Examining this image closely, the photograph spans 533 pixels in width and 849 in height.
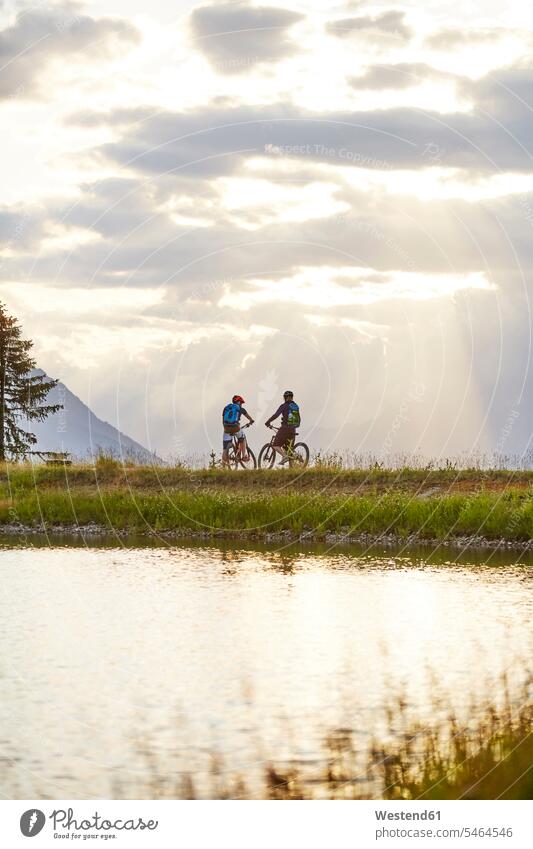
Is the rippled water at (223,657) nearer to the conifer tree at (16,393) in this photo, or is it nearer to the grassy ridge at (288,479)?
the grassy ridge at (288,479)

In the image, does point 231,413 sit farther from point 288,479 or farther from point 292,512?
point 292,512

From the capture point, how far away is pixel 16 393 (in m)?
66.1

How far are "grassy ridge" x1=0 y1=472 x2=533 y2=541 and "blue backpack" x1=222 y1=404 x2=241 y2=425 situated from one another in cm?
248

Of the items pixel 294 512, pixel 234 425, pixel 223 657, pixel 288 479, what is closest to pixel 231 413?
pixel 234 425

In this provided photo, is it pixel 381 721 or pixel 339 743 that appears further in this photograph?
pixel 381 721

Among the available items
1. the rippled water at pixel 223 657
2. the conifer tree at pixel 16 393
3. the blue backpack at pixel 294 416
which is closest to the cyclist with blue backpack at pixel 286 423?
the blue backpack at pixel 294 416

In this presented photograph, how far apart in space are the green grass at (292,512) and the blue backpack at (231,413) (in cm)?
236

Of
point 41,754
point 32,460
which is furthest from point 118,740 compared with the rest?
point 32,460

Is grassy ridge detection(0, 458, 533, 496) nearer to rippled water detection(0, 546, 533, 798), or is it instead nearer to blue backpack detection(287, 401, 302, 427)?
blue backpack detection(287, 401, 302, 427)

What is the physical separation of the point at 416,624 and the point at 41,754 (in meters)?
9.40

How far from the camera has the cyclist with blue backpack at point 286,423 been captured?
131 ft

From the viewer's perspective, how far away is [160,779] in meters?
12.5

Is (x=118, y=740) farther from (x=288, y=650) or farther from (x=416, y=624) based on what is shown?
(x=416, y=624)
